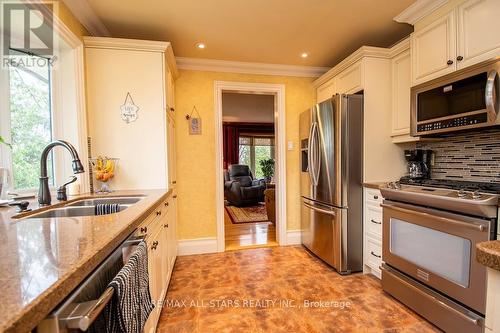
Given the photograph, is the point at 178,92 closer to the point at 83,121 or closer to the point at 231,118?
the point at 83,121

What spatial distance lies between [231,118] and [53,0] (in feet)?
16.9

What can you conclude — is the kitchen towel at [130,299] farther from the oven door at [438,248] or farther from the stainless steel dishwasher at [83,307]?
the oven door at [438,248]

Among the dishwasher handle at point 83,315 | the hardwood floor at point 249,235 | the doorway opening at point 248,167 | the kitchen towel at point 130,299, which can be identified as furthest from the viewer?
the hardwood floor at point 249,235

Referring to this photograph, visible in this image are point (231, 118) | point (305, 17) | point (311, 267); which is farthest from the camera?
point (231, 118)

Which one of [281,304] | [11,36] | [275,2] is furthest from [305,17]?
[281,304]

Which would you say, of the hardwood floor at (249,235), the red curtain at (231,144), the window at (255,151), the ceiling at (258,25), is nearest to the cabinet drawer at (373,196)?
the hardwood floor at (249,235)

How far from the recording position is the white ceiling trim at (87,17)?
1.86m

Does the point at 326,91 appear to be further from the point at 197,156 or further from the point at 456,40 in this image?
the point at 197,156

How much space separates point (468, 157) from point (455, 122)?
55 cm

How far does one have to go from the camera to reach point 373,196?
231 centimetres

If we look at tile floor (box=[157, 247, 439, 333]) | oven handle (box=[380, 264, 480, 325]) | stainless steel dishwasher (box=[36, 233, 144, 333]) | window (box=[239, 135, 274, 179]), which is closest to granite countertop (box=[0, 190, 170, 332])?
stainless steel dishwasher (box=[36, 233, 144, 333])

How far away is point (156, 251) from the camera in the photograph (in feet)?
5.27

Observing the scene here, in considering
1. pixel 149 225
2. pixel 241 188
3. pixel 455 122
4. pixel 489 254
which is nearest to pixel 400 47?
pixel 455 122

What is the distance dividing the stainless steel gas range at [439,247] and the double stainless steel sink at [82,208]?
1.99 metres
